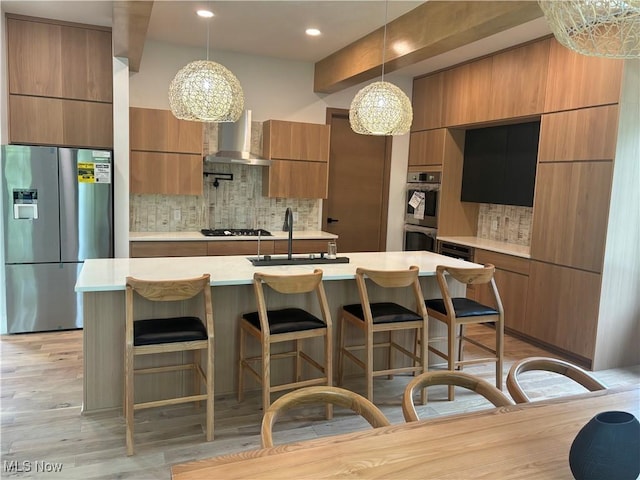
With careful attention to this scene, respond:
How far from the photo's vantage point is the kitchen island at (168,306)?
2.84 meters

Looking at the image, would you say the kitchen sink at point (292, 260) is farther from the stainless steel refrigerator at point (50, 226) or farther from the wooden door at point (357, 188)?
the wooden door at point (357, 188)

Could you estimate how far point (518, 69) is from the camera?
4.66 m

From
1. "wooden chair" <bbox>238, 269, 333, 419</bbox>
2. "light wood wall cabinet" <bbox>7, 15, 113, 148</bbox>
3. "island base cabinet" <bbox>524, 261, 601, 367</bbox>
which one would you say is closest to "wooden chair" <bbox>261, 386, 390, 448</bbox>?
"wooden chair" <bbox>238, 269, 333, 419</bbox>

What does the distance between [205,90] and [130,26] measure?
117 centimetres

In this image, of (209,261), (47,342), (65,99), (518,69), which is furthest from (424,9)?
(47,342)

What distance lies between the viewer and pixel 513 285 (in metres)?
4.66

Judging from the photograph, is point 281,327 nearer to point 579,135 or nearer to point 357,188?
point 579,135

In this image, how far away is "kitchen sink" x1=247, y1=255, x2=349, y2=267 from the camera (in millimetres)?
3342

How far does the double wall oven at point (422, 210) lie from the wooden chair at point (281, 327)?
10.4 feet

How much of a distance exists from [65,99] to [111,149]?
599 mm

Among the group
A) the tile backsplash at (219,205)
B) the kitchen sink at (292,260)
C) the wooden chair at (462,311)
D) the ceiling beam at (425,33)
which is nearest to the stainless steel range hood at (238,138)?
the tile backsplash at (219,205)

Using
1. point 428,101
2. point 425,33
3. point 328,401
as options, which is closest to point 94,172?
point 425,33

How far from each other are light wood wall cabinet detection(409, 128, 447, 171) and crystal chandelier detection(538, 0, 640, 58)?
13.9ft

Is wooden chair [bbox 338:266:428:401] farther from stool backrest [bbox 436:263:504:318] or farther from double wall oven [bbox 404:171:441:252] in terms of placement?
double wall oven [bbox 404:171:441:252]
